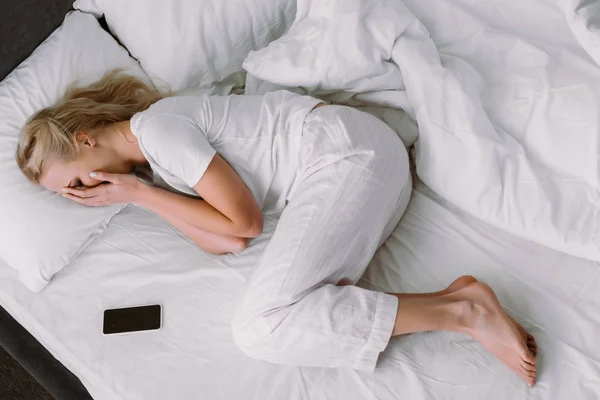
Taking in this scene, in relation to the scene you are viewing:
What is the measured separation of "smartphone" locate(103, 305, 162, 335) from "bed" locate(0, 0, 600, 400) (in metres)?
0.02

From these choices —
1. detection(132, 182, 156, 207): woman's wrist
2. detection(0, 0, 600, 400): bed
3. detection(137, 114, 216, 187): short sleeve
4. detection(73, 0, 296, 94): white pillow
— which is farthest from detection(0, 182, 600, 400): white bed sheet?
detection(73, 0, 296, 94): white pillow

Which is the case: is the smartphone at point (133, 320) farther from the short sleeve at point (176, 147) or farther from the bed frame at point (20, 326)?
the short sleeve at point (176, 147)

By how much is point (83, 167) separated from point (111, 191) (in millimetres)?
78

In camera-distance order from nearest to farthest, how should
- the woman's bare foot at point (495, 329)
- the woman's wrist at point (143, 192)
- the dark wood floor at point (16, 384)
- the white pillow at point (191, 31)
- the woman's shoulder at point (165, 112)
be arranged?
the woman's bare foot at point (495, 329), the woman's shoulder at point (165, 112), the woman's wrist at point (143, 192), the white pillow at point (191, 31), the dark wood floor at point (16, 384)

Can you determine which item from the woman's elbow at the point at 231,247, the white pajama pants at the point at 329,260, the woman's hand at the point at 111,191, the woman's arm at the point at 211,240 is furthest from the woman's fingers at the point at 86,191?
the white pajama pants at the point at 329,260

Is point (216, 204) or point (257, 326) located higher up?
point (216, 204)

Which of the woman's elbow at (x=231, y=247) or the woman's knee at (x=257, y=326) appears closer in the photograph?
the woman's knee at (x=257, y=326)

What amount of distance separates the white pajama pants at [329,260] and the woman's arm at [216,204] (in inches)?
3.3

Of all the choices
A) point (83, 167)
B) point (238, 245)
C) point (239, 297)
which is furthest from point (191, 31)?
point (239, 297)

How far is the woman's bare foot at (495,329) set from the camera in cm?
109

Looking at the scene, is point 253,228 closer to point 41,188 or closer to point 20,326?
point 41,188

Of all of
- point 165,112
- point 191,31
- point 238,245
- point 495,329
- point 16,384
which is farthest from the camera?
point 16,384

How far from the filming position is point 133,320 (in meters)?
1.29

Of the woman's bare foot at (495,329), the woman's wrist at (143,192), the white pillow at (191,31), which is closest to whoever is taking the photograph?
the woman's bare foot at (495,329)
